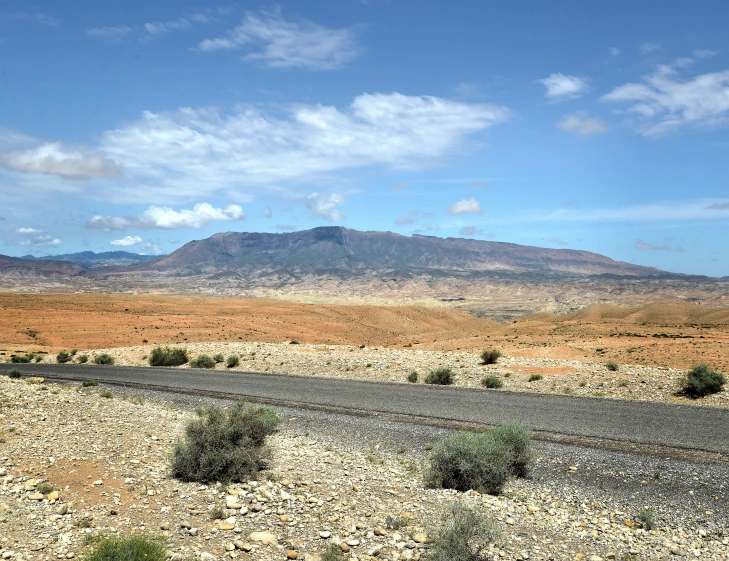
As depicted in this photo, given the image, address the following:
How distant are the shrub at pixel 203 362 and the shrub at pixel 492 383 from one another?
1753 centimetres

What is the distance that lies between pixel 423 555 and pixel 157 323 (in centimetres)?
6064

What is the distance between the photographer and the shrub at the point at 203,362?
32781 millimetres

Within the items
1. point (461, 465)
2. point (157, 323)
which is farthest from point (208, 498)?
point (157, 323)

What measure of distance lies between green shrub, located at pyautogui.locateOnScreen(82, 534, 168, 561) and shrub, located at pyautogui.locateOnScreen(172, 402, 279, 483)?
318 cm

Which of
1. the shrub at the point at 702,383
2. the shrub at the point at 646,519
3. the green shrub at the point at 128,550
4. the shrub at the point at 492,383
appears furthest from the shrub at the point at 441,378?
the green shrub at the point at 128,550

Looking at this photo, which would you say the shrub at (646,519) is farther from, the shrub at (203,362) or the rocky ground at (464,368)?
the shrub at (203,362)

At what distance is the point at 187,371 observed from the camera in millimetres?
30250

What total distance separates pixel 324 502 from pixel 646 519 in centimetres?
573

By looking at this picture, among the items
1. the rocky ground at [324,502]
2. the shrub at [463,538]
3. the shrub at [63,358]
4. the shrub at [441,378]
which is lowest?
the shrub at [63,358]

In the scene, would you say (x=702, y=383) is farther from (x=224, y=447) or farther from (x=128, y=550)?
(x=128, y=550)

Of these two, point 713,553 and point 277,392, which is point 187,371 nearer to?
point 277,392

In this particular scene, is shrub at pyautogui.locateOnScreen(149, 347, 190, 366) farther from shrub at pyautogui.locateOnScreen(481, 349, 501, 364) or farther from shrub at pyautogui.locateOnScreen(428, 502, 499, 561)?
shrub at pyautogui.locateOnScreen(428, 502, 499, 561)

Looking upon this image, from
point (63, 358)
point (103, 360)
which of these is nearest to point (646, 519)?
point (103, 360)

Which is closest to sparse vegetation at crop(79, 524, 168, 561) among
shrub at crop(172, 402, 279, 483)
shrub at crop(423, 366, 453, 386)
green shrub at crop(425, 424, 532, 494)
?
shrub at crop(172, 402, 279, 483)
